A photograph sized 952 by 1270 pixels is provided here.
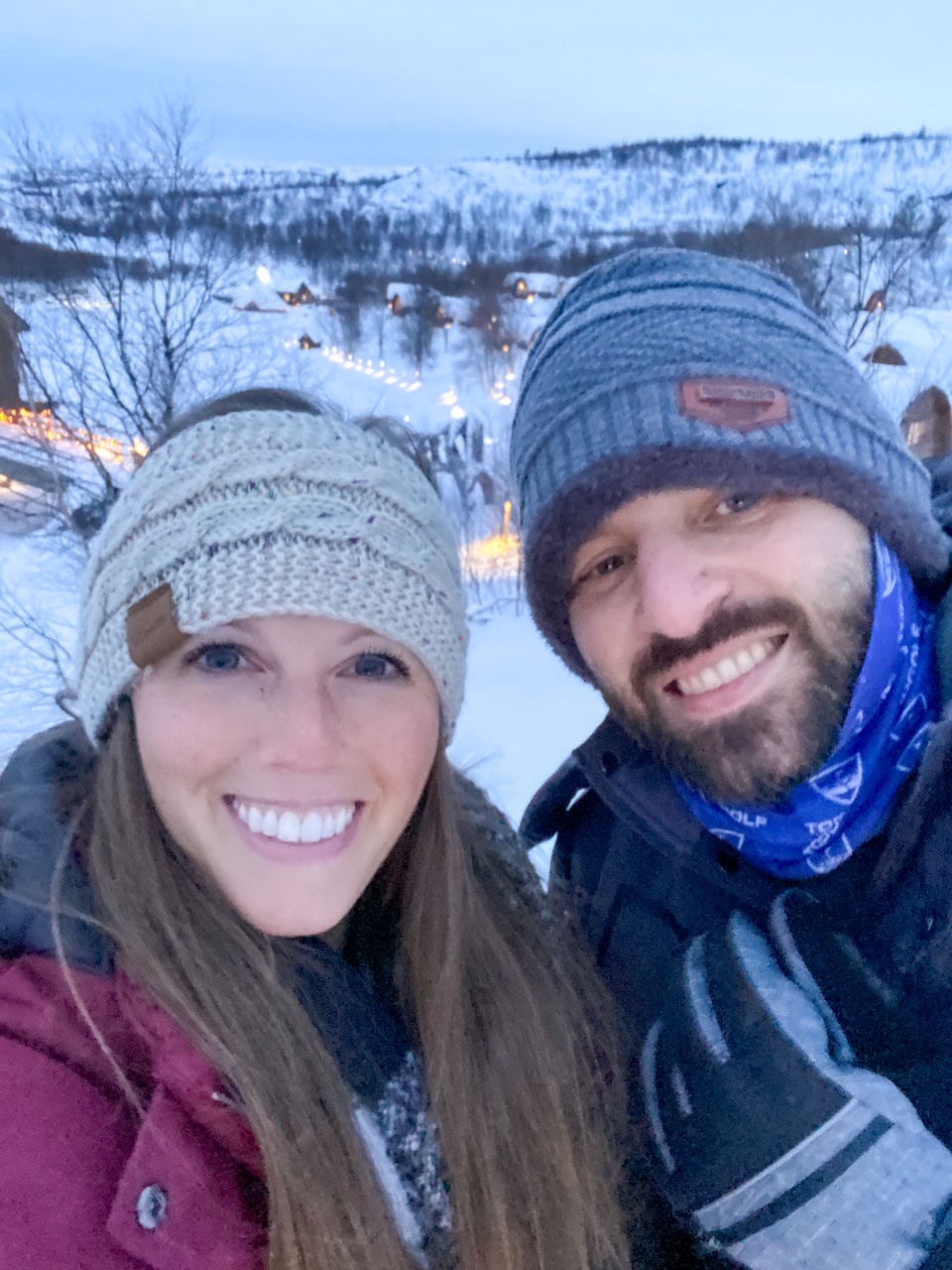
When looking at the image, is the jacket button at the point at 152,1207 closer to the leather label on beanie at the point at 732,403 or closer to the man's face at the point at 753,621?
the man's face at the point at 753,621

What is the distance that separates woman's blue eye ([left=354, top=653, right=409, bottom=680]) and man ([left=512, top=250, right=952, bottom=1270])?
405mm

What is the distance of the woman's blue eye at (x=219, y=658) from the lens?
1.24 metres

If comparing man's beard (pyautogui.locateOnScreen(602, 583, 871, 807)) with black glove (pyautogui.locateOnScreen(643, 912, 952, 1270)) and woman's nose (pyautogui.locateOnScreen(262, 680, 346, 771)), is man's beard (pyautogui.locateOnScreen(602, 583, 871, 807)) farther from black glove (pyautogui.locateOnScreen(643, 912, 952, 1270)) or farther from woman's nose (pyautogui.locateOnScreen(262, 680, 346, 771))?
woman's nose (pyautogui.locateOnScreen(262, 680, 346, 771))

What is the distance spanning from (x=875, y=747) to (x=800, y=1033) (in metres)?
0.50

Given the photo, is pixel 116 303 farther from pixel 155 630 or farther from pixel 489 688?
pixel 155 630

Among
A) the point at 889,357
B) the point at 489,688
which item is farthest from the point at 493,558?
the point at 889,357

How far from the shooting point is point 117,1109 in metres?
1.03

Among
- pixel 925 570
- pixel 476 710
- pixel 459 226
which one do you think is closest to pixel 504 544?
pixel 476 710

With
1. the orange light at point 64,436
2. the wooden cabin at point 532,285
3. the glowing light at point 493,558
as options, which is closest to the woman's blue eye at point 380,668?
the orange light at point 64,436

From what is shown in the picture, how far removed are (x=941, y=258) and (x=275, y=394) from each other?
1763 inches

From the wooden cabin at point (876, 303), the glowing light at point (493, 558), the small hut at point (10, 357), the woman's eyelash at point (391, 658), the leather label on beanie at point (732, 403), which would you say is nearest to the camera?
the woman's eyelash at point (391, 658)

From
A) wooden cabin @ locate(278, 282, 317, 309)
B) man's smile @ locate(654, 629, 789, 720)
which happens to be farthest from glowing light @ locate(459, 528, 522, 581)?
wooden cabin @ locate(278, 282, 317, 309)

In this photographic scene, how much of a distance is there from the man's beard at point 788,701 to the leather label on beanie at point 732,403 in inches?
12.2

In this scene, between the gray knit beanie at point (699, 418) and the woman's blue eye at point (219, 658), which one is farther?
the gray knit beanie at point (699, 418)
